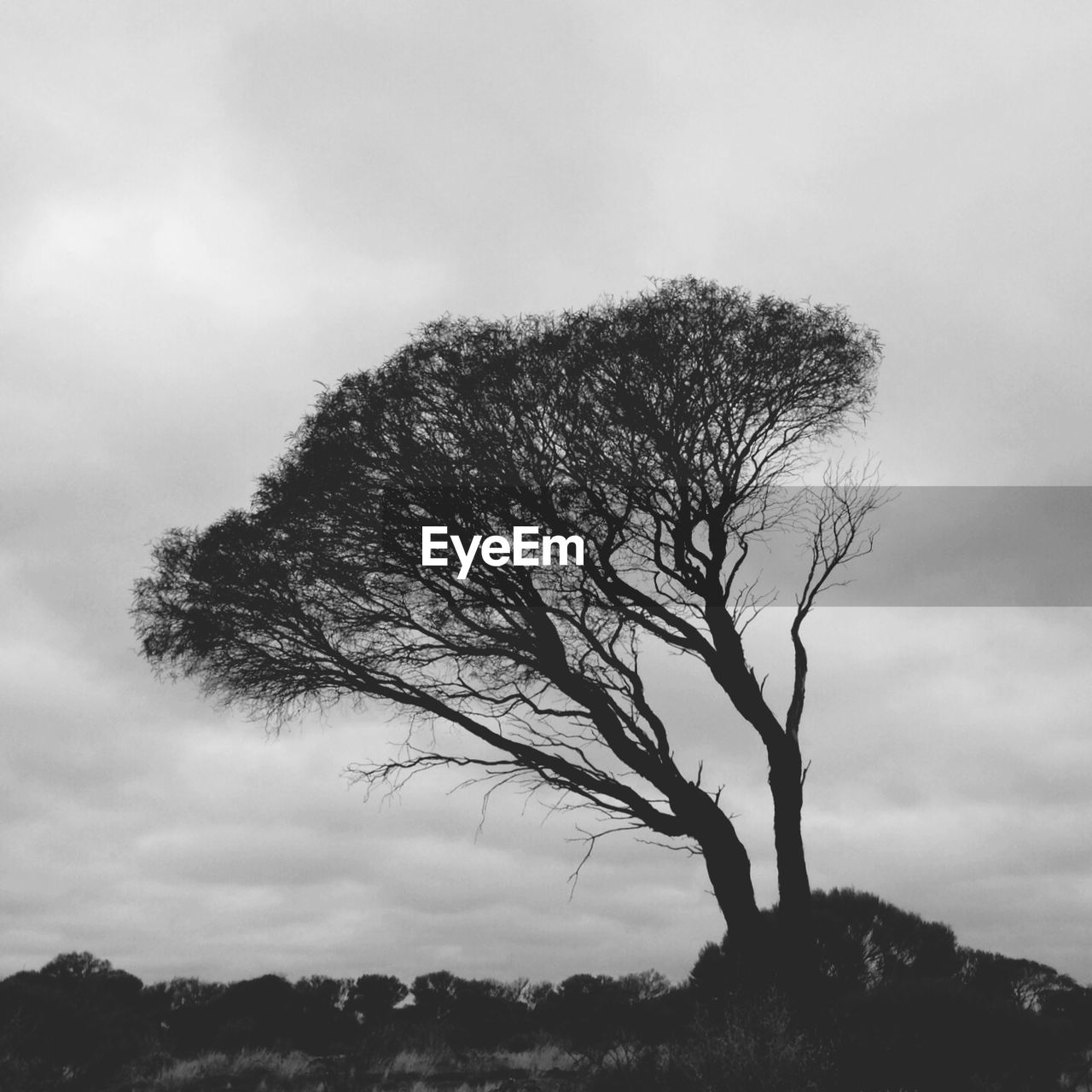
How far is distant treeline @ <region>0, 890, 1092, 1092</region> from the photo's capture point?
14484 millimetres

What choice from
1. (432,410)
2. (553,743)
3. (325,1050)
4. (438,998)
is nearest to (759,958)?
(553,743)

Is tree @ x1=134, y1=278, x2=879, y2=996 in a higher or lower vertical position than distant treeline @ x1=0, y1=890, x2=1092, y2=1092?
higher

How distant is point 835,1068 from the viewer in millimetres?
12180

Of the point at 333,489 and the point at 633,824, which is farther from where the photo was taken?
the point at 333,489

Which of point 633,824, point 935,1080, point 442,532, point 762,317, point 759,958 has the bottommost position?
point 935,1080

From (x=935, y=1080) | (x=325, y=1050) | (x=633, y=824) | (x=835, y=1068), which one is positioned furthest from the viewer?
(x=325, y=1050)

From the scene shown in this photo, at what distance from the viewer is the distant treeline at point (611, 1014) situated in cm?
1448

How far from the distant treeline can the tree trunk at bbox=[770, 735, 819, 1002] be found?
48 centimetres

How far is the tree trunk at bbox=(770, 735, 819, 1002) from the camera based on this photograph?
13.6m

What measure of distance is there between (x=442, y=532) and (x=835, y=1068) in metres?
7.95

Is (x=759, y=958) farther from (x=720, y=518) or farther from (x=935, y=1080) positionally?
(x=720, y=518)

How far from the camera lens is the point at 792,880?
14234 millimetres

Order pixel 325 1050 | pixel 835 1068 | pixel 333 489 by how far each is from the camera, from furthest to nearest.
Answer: pixel 325 1050
pixel 333 489
pixel 835 1068

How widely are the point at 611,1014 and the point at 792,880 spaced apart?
10.3m
